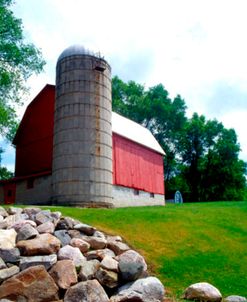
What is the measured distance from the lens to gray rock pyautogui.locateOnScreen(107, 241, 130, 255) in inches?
432

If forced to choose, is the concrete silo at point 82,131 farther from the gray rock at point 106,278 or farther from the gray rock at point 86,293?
the gray rock at point 86,293

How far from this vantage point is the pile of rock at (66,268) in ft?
28.6

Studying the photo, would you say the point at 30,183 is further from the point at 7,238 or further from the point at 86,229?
the point at 7,238

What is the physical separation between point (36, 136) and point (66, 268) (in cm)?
1872

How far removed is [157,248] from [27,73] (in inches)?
693

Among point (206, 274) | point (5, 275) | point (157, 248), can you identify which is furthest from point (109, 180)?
point (5, 275)

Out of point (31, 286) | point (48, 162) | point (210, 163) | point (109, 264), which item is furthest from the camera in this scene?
point (210, 163)

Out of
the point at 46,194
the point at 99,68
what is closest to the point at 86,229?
the point at 99,68

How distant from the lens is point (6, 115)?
2344 centimetres

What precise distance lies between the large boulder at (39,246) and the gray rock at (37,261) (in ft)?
0.78

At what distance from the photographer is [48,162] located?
2500cm

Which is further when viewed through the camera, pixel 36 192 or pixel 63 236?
pixel 36 192

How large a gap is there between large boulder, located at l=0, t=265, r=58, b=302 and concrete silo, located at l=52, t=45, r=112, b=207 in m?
10.4

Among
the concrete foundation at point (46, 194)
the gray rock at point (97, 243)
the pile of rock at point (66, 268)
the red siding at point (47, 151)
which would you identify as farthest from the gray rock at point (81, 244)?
the red siding at point (47, 151)
